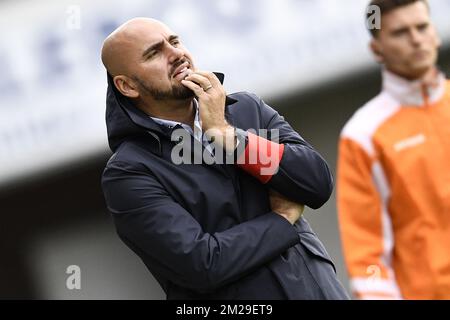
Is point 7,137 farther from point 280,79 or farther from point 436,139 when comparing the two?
point 436,139

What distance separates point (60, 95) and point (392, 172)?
159 inches

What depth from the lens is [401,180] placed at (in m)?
3.08

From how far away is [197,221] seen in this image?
12.1 ft

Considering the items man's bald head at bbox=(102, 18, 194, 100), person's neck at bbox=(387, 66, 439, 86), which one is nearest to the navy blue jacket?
man's bald head at bbox=(102, 18, 194, 100)

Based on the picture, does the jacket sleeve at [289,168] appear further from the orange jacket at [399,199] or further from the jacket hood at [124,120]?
the orange jacket at [399,199]

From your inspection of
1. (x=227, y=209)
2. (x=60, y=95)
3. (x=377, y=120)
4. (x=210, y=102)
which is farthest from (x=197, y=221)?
(x=60, y=95)

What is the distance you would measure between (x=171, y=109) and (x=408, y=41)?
1078 millimetres

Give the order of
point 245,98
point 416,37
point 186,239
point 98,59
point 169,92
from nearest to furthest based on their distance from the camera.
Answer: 1. point 416,37
2. point 186,239
3. point 169,92
4. point 245,98
5. point 98,59

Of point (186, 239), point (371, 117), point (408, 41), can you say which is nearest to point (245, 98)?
point (186, 239)

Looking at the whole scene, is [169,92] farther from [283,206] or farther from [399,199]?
[399,199]

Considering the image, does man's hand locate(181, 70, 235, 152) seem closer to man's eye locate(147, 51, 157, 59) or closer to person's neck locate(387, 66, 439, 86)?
man's eye locate(147, 51, 157, 59)

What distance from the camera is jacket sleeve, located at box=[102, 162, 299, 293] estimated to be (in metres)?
3.60

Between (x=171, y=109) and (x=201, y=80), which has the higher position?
(x=201, y=80)

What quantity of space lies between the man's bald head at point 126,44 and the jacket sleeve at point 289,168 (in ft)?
1.64
